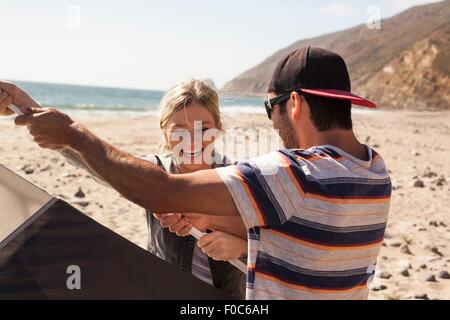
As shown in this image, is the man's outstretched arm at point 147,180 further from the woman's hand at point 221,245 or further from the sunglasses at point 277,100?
the woman's hand at point 221,245

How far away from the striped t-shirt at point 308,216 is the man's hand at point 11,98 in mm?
955

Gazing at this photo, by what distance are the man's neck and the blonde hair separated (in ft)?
3.80

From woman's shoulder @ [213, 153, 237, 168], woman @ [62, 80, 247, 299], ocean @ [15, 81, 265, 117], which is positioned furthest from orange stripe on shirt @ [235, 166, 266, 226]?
ocean @ [15, 81, 265, 117]

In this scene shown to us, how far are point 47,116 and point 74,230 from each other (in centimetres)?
62

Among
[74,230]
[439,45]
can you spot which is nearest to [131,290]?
[74,230]

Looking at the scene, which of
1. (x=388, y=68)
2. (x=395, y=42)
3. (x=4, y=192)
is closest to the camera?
(x=4, y=192)

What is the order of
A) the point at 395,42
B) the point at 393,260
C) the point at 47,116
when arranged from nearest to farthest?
1. the point at 47,116
2. the point at 393,260
3. the point at 395,42

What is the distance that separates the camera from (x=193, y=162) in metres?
3.03

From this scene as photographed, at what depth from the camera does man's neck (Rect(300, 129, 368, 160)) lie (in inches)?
77.1

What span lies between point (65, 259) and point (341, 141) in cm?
125

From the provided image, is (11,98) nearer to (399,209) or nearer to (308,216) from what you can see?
(308,216)

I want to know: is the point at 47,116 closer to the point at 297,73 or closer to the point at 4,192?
the point at 4,192

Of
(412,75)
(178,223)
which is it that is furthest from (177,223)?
(412,75)

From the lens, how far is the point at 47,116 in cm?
193
